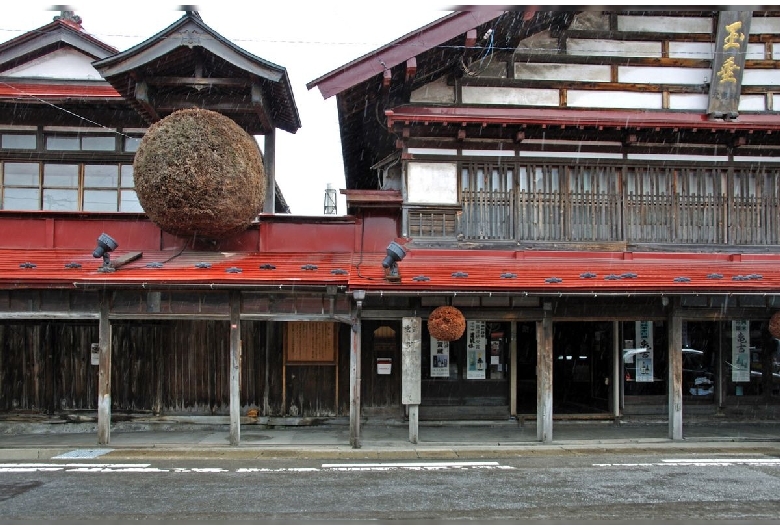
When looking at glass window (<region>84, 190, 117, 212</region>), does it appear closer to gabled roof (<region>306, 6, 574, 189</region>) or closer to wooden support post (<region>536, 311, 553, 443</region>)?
gabled roof (<region>306, 6, 574, 189</region>)

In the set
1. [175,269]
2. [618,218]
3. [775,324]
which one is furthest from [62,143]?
[775,324]

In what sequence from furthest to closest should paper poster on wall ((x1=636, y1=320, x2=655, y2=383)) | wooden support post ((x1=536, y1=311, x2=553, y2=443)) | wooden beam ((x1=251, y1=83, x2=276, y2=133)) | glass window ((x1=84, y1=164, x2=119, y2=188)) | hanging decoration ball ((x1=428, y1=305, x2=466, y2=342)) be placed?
glass window ((x1=84, y1=164, x2=119, y2=188)) < paper poster on wall ((x1=636, y1=320, x2=655, y2=383)) < wooden beam ((x1=251, y1=83, x2=276, y2=133)) < wooden support post ((x1=536, y1=311, x2=553, y2=443)) < hanging decoration ball ((x1=428, y1=305, x2=466, y2=342))

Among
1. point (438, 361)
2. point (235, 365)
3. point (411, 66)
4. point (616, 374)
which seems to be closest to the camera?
point (235, 365)

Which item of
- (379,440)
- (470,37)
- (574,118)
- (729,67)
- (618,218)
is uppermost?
(470,37)

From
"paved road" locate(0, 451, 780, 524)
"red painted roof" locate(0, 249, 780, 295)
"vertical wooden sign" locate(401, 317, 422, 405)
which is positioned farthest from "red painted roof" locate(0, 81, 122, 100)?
"vertical wooden sign" locate(401, 317, 422, 405)

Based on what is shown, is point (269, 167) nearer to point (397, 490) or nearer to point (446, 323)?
point (446, 323)

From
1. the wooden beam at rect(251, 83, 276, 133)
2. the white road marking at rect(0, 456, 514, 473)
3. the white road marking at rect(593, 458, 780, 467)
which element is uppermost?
the wooden beam at rect(251, 83, 276, 133)

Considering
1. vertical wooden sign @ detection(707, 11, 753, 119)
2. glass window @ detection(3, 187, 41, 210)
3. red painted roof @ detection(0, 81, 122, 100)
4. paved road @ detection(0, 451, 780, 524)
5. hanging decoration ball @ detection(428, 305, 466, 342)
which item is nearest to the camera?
paved road @ detection(0, 451, 780, 524)

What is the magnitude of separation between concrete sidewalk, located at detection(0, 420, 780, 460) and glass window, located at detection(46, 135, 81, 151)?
6.33 metres

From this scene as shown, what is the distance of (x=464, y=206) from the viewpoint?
46.3 ft

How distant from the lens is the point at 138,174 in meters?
13.0

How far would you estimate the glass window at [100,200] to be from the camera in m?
15.4

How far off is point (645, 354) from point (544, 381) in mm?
3828

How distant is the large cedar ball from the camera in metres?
12.7
